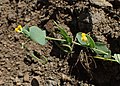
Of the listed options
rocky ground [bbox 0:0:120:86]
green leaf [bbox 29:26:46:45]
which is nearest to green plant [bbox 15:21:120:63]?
green leaf [bbox 29:26:46:45]

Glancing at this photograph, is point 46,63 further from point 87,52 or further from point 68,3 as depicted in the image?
point 68,3

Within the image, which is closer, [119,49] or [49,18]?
[119,49]

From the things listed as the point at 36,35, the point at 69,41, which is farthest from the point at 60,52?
the point at 36,35

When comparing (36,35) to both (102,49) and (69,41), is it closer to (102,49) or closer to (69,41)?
(69,41)

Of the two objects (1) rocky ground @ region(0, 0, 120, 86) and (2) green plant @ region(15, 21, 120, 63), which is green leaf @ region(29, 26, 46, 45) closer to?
(2) green plant @ region(15, 21, 120, 63)

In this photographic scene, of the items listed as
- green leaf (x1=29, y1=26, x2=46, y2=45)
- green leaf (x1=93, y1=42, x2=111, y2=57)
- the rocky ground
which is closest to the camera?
green leaf (x1=29, y1=26, x2=46, y2=45)

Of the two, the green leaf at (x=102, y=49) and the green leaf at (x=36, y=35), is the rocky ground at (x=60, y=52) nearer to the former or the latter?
the green leaf at (x=102, y=49)

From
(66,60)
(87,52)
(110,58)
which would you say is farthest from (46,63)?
(110,58)
